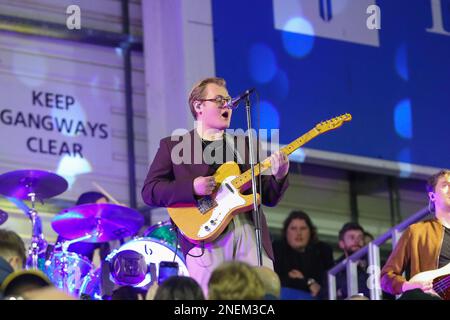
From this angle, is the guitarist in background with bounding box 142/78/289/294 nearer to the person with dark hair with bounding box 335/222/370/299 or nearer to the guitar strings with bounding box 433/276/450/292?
the guitar strings with bounding box 433/276/450/292

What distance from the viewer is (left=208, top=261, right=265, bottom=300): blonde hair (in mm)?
5215

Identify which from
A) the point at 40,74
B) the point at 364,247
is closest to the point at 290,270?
the point at 364,247

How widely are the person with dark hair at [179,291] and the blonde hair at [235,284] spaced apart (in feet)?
0.28

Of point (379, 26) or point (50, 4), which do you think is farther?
point (379, 26)

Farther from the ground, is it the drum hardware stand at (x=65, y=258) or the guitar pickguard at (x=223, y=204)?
the drum hardware stand at (x=65, y=258)

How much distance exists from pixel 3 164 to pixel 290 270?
106 inches

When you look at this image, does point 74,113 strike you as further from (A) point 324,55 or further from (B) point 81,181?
(A) point 324,55

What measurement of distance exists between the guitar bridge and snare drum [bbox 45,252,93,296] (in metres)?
1.92

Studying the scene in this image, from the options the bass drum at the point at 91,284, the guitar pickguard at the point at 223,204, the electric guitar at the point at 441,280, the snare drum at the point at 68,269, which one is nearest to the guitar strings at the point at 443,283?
the electric guitar at the point at 441,280

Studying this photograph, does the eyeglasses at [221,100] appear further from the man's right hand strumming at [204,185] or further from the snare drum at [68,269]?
the snare drum at [68,269]

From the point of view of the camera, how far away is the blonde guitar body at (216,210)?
282 inches

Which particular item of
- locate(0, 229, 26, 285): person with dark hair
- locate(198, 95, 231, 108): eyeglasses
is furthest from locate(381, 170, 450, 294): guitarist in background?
locate(0, 229, 26, 285): person with dark hair

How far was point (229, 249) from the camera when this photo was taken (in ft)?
23.4
